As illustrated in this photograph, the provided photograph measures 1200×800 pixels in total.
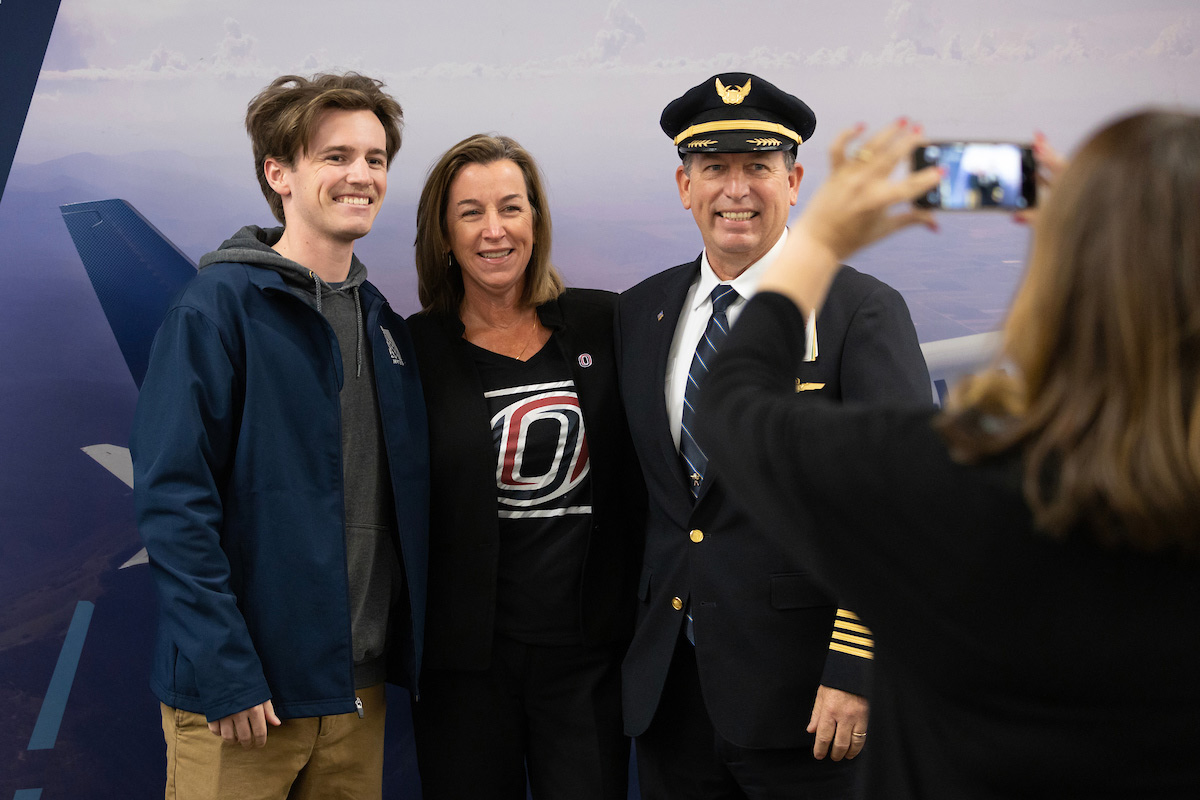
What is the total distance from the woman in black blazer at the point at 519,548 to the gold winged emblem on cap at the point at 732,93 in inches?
21.2

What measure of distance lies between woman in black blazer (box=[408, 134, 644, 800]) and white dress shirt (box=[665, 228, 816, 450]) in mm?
237

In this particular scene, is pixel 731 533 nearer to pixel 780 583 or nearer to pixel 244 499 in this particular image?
pixel 780 583

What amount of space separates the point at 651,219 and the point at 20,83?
177 centimetres

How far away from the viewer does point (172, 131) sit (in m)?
2.74

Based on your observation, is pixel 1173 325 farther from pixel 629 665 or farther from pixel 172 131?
pixel 172 131

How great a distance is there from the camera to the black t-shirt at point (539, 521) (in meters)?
2.12

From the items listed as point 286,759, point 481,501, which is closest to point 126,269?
point 481,501

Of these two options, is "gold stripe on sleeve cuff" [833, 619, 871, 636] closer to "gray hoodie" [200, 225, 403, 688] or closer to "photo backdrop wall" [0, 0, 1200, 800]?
"gray hoodie" [200, 225, 403, 688]

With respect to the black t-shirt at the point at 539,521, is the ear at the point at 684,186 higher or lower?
higher

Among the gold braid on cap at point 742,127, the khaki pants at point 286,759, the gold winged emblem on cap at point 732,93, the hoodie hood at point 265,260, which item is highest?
the gold winged emblem on cap at point 732,93

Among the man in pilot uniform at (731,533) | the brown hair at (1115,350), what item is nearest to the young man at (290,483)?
the man in pilot uniform at (731,533)

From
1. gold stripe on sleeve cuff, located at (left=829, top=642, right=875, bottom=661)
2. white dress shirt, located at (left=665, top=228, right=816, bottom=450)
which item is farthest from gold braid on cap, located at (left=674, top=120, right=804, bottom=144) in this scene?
gold stripe on sleeve cuff, located at (left=829, top=642, right=875, bottom=661)

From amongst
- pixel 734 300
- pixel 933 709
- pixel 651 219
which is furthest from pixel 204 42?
pixel 933 709

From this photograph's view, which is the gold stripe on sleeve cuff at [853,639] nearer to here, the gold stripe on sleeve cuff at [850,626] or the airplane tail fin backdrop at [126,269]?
the gold stripe on sleeve cuff at [850,626]
